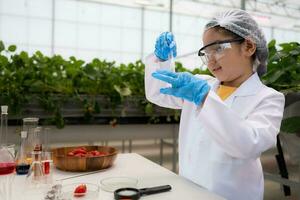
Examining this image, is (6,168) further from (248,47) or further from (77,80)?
(77,80)

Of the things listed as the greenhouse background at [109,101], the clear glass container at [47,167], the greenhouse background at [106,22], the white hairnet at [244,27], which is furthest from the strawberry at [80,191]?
the greenhouse background at [106,22]

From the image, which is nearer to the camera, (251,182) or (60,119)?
(251,182)

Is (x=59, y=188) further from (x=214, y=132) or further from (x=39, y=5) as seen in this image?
(x=39, y=5)

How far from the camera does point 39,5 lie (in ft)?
20.9

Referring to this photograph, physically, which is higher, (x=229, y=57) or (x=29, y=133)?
(x=229, y=57)

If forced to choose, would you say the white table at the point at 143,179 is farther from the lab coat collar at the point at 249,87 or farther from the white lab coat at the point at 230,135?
the lab coat collar at the point at 249,87

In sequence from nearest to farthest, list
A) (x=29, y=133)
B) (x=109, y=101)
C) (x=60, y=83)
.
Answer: (x=29, y=133), (x=60, y=83), (x=109, y=101)

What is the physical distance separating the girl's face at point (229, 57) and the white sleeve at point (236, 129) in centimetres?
20

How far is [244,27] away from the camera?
41.2 inches

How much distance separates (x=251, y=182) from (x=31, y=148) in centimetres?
90

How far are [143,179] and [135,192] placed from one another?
204 mm

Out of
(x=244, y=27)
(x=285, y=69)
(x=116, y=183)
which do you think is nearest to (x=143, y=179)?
(x=116, y=183)

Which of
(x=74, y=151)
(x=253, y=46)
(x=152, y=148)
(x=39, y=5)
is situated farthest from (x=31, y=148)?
(x=39, y=5)

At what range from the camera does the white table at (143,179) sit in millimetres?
834
